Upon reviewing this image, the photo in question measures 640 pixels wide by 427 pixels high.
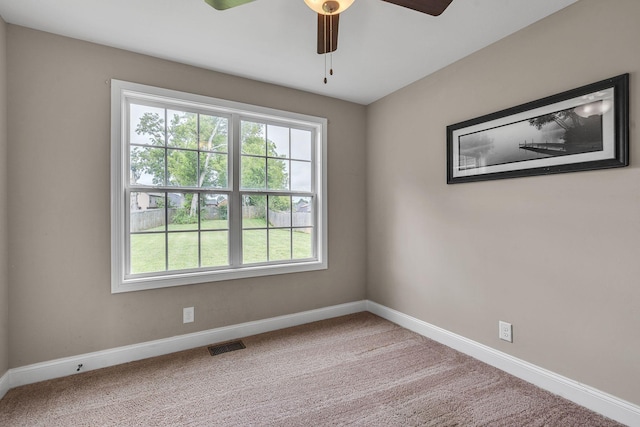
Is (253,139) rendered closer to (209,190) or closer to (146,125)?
(209,190)

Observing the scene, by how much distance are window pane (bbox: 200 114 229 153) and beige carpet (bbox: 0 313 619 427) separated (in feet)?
6.18

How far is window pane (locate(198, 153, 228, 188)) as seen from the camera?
2928 mm

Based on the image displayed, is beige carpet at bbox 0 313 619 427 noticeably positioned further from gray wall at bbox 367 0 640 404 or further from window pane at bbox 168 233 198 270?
window pane at bbox 168 233 198 270

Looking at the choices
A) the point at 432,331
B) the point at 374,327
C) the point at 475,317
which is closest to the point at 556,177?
the point at 475,317

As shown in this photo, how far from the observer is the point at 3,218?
2.11m

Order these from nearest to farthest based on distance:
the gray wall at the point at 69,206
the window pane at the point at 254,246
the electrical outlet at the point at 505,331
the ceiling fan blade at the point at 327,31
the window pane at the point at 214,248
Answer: the ceiling fan blade at the point at 327,31
the gray wall at the point at 69,206
the electrical outlet at the point at 505,331
the window pane at the point at 214,248
the window pane at the point at 254,246

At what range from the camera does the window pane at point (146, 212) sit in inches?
103

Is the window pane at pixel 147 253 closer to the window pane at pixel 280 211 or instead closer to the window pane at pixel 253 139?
the window pane at pixel 280 211

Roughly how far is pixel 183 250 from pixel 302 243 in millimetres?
1246

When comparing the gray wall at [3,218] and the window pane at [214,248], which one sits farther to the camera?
the window pane at [214,248]

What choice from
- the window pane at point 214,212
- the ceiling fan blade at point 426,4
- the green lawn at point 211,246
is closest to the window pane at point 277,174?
the green lawn at point 211,246

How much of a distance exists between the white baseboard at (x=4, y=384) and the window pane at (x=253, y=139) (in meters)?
2.44

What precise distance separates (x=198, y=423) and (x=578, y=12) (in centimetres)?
344

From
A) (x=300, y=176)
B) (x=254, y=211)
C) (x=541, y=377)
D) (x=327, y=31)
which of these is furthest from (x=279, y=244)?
(x=541, y=377)
